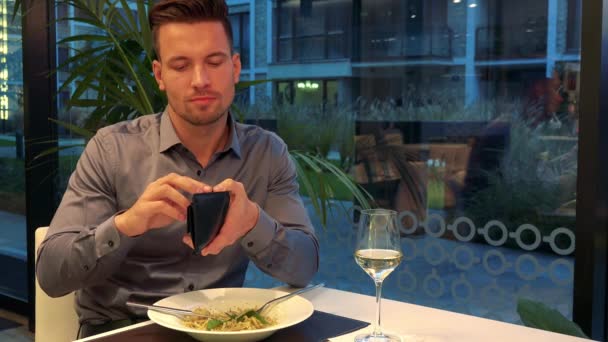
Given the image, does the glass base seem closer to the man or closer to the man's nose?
the man

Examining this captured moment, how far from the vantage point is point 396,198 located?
9.94 feet

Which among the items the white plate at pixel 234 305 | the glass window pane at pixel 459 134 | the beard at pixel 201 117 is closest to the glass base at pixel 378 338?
the white plate at pixel 234 305

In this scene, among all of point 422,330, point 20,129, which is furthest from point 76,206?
point 20,129

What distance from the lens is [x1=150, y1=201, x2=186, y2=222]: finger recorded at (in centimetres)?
140

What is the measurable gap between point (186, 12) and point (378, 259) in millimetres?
884

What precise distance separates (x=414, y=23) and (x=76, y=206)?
1.70 m

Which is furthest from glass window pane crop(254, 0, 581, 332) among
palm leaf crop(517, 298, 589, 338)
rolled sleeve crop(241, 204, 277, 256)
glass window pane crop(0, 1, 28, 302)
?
glass window pane crop(0, 1, 28, 302)

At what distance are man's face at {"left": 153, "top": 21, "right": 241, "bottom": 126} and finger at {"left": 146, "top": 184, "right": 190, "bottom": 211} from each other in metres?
0.39

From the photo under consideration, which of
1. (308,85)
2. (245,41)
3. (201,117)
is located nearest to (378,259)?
(201,117)

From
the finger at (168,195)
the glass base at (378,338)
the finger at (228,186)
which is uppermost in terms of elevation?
the finger at (228,186)

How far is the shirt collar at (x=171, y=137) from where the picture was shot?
5.98 ft

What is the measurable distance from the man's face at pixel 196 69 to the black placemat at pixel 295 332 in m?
0.60

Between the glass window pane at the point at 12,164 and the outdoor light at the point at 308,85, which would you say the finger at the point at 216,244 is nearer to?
the outdoor light at the point at 308,85

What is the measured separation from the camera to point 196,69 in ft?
5.64
